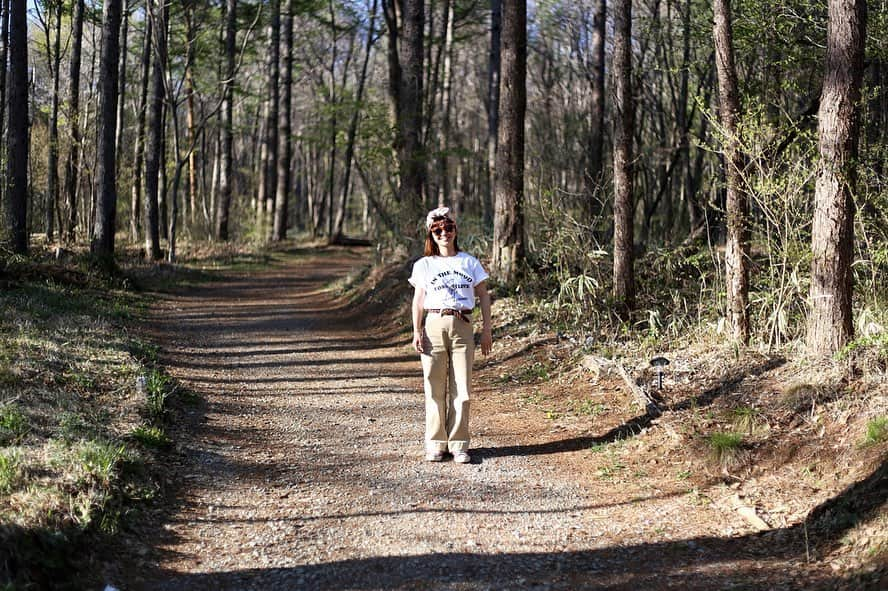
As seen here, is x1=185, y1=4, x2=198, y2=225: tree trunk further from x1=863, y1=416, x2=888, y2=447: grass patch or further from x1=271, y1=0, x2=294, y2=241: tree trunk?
x1=863, y1=416, x2=888, y2=447: grass patch

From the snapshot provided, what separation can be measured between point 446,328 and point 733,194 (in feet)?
11.7

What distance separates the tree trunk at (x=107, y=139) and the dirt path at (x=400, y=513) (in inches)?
337

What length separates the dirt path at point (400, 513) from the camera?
4535 millimetres

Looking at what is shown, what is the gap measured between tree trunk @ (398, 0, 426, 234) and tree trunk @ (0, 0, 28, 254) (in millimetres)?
7341

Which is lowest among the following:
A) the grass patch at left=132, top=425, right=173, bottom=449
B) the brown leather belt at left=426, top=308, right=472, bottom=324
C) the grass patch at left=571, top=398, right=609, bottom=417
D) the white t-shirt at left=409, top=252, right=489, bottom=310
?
the grass patch at left=571, top=398, right=609, bottom=417

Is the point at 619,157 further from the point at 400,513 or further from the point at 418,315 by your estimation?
the point at 400,513

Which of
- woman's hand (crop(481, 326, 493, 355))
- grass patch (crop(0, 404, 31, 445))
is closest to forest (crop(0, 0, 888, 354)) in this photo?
woman's hand (crop(481, 326, 493, 355))

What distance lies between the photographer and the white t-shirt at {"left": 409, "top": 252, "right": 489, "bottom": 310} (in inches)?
250

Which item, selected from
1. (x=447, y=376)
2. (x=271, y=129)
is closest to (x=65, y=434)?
(x=447, y=376)

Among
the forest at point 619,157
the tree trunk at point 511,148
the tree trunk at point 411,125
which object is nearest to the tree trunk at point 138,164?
the forest at point 619,157

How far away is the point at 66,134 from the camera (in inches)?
940

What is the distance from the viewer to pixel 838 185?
6621 mm

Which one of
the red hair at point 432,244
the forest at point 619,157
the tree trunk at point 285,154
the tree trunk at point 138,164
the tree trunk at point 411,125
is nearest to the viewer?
the red hair at point 432,244

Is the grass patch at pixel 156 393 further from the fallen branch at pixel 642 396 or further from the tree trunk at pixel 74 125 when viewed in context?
the tree trunk at pixel 74 125
